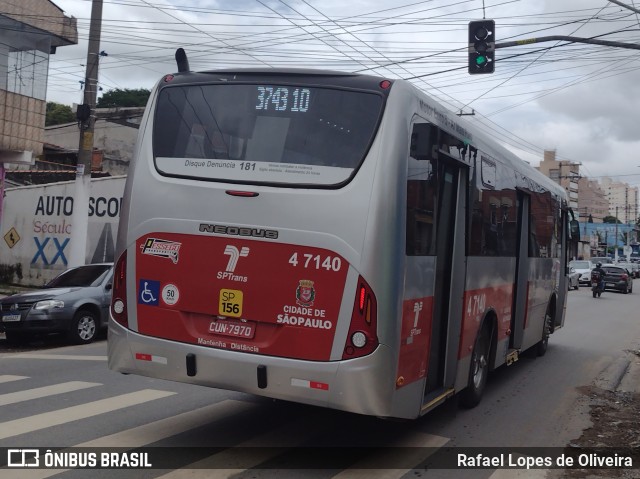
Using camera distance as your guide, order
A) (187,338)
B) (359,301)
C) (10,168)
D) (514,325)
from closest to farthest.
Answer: (359,301) → (187,338) → (514,325) → (10,168)

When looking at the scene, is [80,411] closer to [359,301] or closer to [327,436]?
[327,436]

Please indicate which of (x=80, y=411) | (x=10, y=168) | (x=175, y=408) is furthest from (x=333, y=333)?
(x=10, y=168)

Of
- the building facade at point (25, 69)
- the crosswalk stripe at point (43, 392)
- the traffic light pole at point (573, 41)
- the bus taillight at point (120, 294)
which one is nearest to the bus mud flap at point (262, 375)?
the bus taillight at point (120, 294)

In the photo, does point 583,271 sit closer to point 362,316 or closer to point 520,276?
point 520,276

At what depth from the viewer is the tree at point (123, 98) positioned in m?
64.1

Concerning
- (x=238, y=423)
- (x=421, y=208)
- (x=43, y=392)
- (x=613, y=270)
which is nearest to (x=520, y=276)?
(x=421, y=208)

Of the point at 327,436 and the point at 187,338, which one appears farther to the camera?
the point at 327,436

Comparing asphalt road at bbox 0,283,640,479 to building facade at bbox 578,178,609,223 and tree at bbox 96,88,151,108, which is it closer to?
tree at bbox 96,88,151,108

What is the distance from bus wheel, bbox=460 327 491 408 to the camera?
8.47 m

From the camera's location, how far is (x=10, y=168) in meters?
36.4

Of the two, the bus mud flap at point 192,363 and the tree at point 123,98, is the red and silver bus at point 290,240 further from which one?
the tree at point 123,98

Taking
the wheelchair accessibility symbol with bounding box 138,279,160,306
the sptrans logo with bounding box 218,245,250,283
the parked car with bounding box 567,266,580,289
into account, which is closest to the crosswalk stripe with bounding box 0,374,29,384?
the wheelchair accessibility symbol with bounding box 138,279,160,306

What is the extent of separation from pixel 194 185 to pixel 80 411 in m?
3.09

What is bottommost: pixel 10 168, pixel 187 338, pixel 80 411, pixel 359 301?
pixel 80 411
